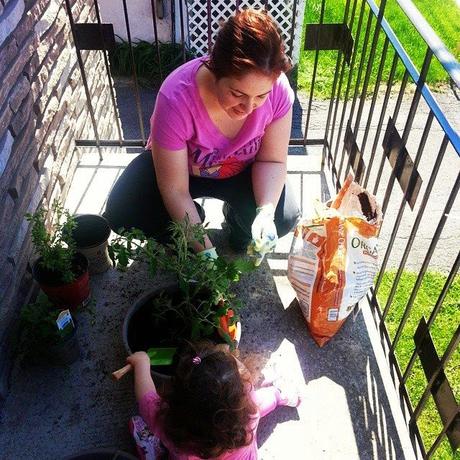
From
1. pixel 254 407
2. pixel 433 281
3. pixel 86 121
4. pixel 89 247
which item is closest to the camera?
pixel 254 407

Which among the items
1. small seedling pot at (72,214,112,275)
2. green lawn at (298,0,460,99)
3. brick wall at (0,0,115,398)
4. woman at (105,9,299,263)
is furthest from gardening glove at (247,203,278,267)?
green lawn at (298,0,460,99)

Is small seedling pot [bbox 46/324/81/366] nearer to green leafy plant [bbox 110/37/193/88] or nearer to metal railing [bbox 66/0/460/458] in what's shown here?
metal railing [bbox 66/0/460/458]

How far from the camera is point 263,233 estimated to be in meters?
1.98

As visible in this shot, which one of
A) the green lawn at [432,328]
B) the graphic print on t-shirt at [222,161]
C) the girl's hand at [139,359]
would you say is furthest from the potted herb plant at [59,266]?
the green lawn at [432,328]

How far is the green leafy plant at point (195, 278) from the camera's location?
1.72 meters

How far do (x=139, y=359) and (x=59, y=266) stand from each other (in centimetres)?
51

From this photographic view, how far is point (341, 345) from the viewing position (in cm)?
208

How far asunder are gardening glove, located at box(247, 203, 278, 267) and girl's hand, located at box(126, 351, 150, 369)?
0.52m

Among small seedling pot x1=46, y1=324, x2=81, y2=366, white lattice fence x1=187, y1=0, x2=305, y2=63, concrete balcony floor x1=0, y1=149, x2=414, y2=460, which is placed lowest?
white lattice fence x1=187, y1=0, x2=305, y2=63

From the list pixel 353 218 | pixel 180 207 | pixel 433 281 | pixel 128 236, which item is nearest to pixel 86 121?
pixel 180 207

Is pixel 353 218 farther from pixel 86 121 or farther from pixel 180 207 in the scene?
pixel 86 121

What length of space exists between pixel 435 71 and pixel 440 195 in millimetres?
2082

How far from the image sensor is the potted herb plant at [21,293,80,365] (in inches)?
70.8

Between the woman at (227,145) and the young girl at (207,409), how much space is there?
25.2 inches
